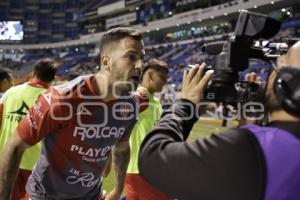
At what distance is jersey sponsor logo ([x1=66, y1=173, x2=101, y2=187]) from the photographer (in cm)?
292

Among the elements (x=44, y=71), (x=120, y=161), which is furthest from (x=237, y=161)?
(x=44, y=71)

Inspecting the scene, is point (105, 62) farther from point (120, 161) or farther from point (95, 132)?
point (120, 161)

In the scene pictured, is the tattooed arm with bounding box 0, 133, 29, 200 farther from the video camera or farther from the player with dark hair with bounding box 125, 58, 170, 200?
the player with dark hair with bounding box 125, 58, 170, 200

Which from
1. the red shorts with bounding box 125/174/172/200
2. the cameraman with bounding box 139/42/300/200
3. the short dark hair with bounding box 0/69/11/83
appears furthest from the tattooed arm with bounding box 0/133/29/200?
the short dark hair with bounding box 0/69/11/83

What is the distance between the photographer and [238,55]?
5.01 feet

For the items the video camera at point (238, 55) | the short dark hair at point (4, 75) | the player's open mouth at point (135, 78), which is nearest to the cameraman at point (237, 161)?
the video camera at point (238, 55)

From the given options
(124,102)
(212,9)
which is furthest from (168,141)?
(212,9)

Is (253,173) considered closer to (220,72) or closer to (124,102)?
(220,72)

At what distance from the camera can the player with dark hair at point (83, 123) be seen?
269 cm

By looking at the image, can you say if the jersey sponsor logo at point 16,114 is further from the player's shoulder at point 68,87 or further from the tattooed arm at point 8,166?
the tattooed arm at point 8,166

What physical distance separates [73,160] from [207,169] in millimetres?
1682

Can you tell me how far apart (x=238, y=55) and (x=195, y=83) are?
0.19 m

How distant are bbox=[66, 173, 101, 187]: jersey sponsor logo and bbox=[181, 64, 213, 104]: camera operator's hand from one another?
152 cm

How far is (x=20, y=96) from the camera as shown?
4.63 metres
